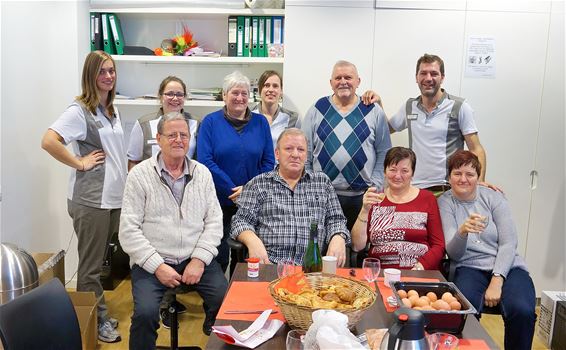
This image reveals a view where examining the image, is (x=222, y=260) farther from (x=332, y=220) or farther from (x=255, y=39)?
(x=255, y=39)

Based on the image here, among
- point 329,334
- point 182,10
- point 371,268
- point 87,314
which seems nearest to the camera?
point 329,334

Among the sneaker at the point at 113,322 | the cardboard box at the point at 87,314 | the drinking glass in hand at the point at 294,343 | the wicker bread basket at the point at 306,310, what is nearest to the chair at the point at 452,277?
the wicker bread basket at the point at 306,310

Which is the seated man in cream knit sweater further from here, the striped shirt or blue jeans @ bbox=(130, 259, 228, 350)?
the striped shirt

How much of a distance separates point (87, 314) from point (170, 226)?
30.6 inches

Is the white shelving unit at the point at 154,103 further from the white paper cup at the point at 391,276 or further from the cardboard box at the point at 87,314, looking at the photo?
the white paper cup at the point at 391,276

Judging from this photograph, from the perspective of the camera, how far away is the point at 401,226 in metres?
2.56

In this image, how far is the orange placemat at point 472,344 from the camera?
58.0 inches

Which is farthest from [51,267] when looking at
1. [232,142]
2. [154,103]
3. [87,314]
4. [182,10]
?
[182,10]

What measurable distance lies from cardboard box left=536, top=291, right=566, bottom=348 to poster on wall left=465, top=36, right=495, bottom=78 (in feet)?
5.16

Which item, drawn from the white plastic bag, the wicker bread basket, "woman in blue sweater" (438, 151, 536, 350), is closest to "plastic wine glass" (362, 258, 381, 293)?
the wicker bread basket

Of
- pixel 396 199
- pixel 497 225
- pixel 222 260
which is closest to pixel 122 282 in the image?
pixel 222 260

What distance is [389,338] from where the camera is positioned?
1202 millimetres

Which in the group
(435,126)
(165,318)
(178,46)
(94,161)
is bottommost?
(165,318)

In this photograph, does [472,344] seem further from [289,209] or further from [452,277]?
[289,209]
